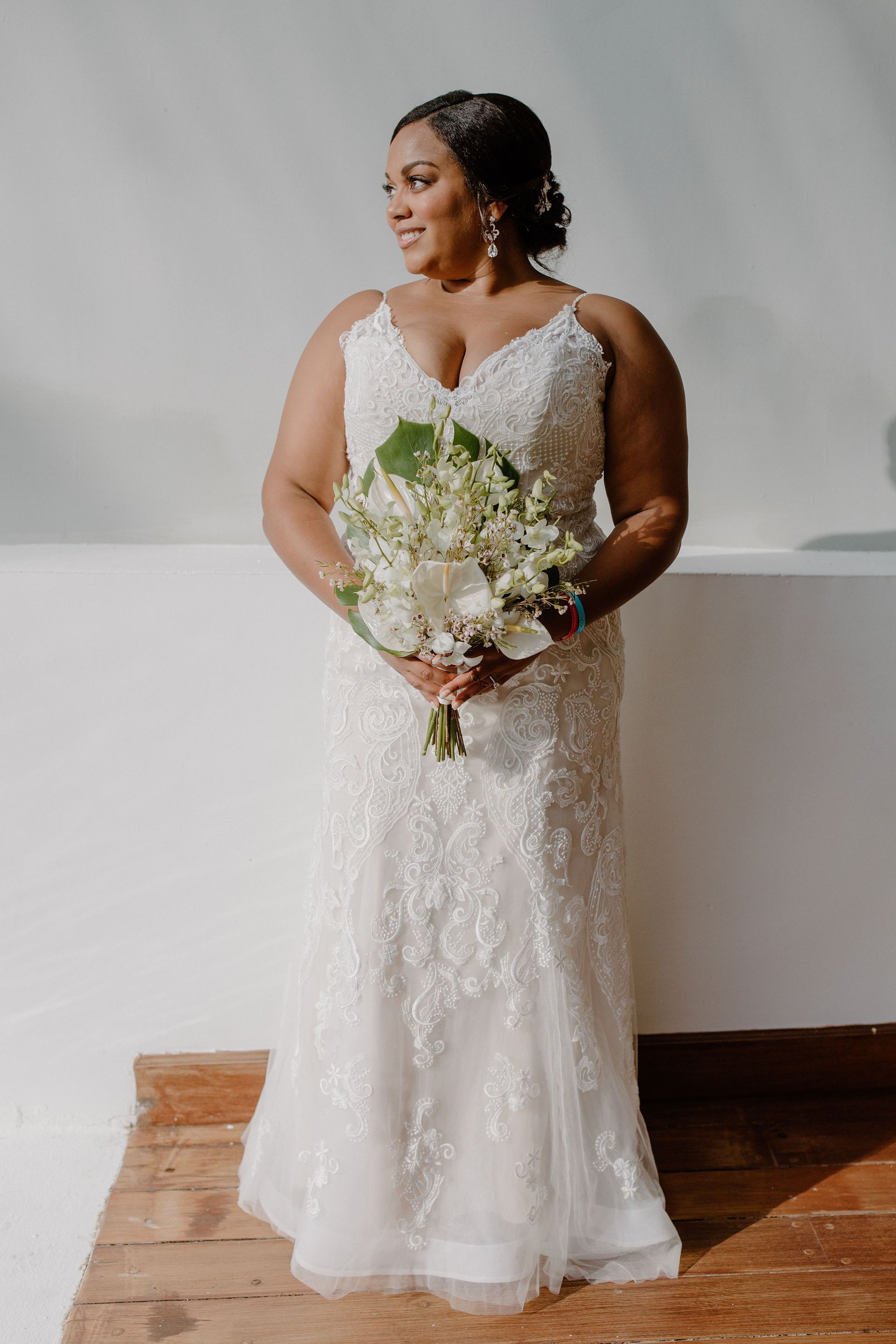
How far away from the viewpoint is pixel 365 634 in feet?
5.23

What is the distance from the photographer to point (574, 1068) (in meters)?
1.98

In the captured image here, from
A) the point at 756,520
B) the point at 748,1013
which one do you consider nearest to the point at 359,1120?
the point at 748,1013

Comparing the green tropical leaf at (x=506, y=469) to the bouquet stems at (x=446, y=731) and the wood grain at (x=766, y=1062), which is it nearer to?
the bouquet stems at (x=446, y=731)

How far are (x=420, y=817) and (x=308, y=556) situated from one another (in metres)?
0.51

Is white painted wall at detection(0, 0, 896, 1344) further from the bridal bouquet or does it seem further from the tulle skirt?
the bridal bouquet

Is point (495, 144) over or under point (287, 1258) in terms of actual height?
over

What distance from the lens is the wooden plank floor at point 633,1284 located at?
196 centimetres

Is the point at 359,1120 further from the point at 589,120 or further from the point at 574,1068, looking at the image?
the point at 589,120

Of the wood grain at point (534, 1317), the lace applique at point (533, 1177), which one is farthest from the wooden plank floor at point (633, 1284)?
the lace applique at point (533, 1177)

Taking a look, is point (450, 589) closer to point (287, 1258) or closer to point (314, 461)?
point (314, 461)

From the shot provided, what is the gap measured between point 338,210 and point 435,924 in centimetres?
161

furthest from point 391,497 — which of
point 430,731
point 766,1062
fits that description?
point 766,1062

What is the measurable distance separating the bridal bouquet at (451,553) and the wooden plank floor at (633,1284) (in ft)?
4.43

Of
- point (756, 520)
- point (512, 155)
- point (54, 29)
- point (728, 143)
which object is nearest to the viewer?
point (512, 155)
